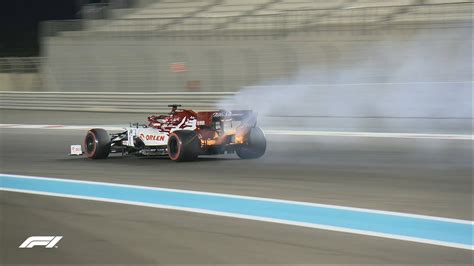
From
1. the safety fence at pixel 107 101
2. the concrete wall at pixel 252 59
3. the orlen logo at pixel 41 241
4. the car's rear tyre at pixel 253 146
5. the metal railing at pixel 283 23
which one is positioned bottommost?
the safety fence at pixel 107 101

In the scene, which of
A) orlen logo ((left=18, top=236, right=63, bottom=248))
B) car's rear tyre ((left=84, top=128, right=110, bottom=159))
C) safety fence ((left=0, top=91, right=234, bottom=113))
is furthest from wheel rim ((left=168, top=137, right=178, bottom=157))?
safety fence ((left=0, top=91, right=234, bottom=113))

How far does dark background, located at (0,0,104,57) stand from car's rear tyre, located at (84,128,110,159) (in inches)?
1074

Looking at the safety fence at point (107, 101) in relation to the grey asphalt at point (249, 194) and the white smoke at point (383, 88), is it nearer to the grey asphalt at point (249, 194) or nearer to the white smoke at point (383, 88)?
the white smoke at point (383, 88)

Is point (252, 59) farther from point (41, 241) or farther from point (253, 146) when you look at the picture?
point (41, 241)

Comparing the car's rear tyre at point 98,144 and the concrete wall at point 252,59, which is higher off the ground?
the concrete wall at point 252,59

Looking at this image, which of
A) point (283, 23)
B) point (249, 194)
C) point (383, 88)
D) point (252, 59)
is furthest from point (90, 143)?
point (283, 23)

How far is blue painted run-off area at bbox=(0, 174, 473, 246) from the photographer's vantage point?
5132 millimetres

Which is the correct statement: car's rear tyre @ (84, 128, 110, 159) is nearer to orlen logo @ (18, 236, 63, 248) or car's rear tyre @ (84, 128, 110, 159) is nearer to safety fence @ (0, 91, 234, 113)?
orlen logo @ (18, 236, 63, 248)

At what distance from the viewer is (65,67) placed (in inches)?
1065

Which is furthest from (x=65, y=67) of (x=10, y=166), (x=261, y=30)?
(x=10, y=166)

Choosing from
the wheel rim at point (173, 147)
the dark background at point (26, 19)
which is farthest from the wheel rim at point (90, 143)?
the dark background at point (26, 19)

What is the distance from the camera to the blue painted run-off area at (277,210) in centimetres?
513

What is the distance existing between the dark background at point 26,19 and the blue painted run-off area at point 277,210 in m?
29.9

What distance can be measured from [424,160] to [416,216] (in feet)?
12.8
